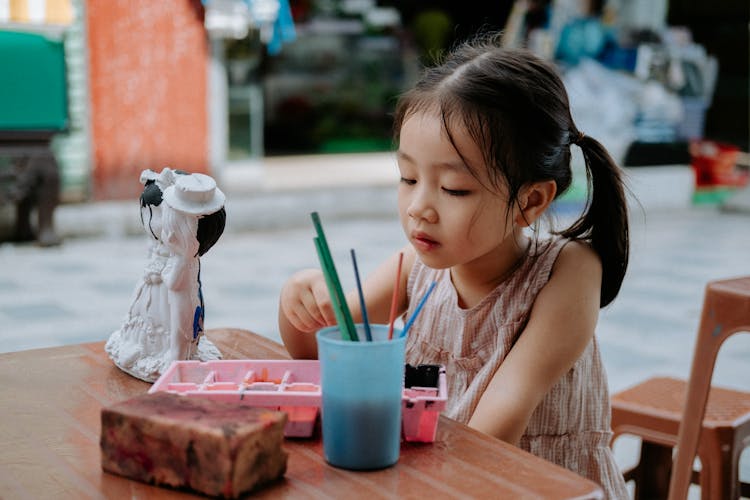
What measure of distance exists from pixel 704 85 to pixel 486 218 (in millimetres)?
8404

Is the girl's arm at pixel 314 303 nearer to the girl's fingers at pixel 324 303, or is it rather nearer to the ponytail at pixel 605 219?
the girl's fingers at pixel 324 303

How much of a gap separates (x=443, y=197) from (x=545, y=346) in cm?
23

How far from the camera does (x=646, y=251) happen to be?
6238 mm

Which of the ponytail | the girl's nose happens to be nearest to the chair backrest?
the ponytail

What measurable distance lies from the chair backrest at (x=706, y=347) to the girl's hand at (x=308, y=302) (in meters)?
0.75

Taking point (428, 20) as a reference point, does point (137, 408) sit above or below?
below

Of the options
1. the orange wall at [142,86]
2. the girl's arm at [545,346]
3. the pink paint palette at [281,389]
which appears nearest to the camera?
the pink paint palette at [281,389]

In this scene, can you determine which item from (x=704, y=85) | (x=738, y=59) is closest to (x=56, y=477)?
(x=704, y=85)

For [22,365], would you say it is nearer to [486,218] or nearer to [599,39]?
[486,218]

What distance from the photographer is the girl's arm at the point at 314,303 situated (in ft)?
3.95

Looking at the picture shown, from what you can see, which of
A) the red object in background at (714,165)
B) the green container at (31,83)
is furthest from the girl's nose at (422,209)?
the red object in background at (714,165)

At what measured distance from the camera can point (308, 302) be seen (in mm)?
1213

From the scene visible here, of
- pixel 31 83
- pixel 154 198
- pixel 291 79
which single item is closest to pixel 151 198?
pixel 154 198

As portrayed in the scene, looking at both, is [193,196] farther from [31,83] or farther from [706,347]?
[31,83]
